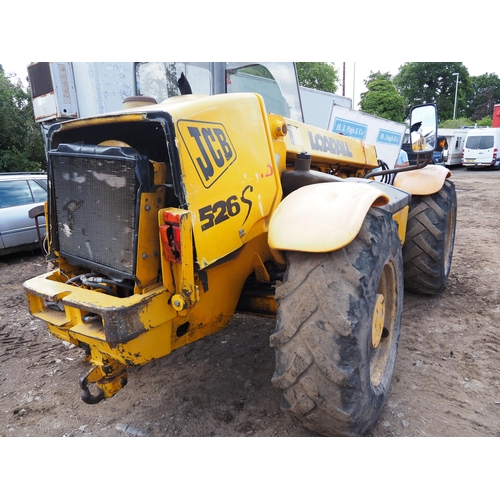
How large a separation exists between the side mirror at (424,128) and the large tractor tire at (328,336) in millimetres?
2137

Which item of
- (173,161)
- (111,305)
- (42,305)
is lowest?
(42,305)

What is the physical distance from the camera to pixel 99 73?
23.7 feet

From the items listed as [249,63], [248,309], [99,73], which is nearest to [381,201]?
[248,309]

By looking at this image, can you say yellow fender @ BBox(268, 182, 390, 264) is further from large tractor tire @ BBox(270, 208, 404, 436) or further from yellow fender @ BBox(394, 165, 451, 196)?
yellow fender @ BBox(394, 165, 451, 196)

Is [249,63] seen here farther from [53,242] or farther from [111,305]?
[111,305]

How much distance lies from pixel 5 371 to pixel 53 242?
1.66 m

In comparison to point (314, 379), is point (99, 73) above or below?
above

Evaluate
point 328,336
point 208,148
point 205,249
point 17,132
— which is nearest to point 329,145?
point 208,148

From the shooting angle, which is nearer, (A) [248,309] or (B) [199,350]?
(A) [248,309]

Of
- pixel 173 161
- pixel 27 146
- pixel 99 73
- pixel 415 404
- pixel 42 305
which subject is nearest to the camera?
pixel 173 161

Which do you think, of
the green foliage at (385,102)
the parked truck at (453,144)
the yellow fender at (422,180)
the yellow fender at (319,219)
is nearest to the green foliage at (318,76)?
the green foliage at (385,102)

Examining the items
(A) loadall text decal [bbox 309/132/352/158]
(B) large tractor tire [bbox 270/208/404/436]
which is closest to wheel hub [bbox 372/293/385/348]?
A: (B) large tractor tire [bbox 270/208/404/436]

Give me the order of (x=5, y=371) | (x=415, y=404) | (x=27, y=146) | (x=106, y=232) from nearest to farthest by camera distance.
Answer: (x=106, y=232), (x=415, y=404), (x=5, y=371), (x=27, y=146)

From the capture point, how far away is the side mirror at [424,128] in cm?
364
